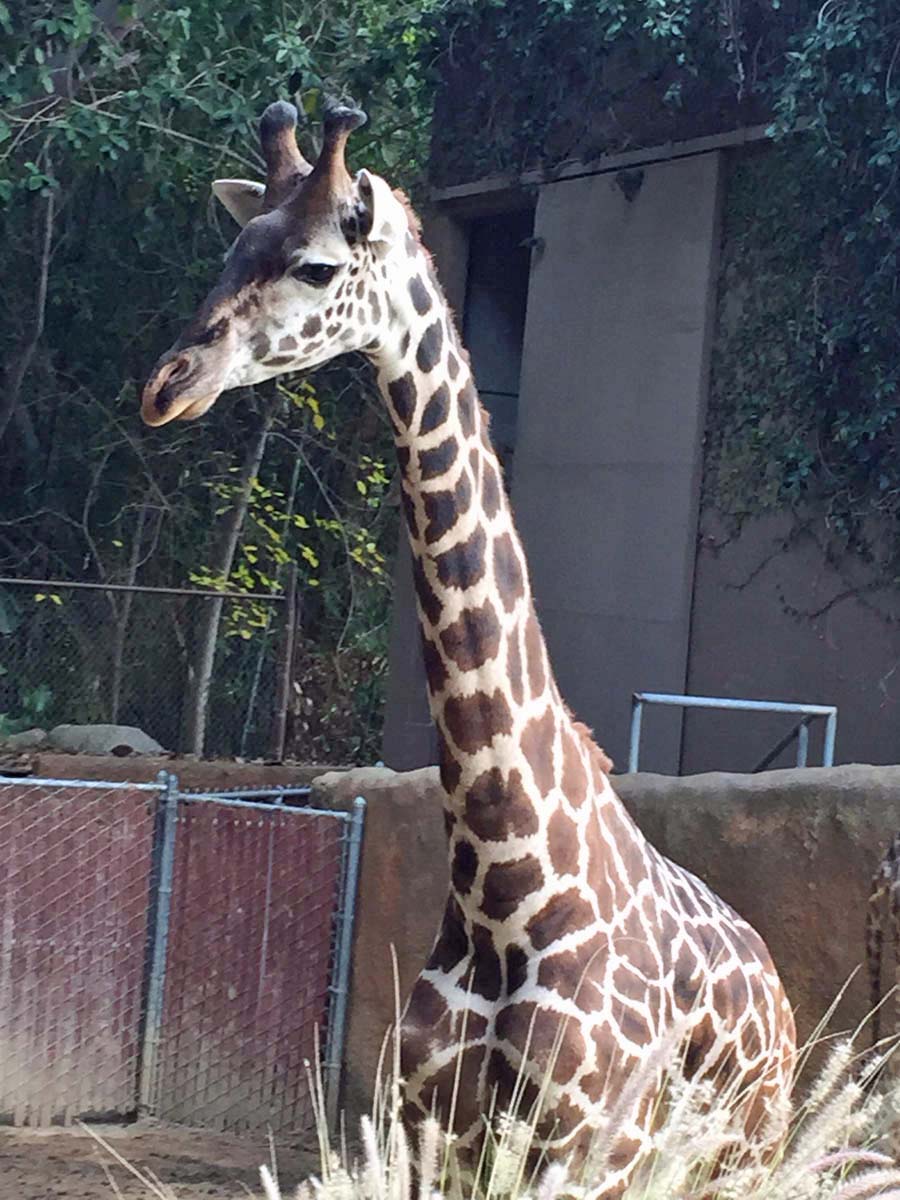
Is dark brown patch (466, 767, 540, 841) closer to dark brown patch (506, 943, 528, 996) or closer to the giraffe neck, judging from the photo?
the giraffe neck

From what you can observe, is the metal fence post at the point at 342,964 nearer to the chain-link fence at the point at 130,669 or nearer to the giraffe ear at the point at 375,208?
the chain-link fence at the point at 130,669

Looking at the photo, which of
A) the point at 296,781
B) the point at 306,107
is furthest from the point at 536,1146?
the point at 306,107

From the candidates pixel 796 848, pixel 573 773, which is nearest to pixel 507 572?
pixel 573 773

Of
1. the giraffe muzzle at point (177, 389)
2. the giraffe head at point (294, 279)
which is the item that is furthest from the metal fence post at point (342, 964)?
the giraffe muzzle at point (177, 389)

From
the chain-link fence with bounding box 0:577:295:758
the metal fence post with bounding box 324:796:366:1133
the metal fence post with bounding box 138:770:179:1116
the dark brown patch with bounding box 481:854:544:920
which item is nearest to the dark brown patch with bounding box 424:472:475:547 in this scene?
the dark brown patch with bounding box 481:854:544:920

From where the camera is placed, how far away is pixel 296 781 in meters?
8.12

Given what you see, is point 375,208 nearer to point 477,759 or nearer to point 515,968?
point 477,759

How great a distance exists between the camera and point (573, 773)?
3.59m

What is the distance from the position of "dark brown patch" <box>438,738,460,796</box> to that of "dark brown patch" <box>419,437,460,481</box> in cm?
57

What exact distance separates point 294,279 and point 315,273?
48 mm

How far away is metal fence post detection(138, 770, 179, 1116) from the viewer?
6863 mm

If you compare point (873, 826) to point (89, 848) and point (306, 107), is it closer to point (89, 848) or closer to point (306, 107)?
point (89, 848)

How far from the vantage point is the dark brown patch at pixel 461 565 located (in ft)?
11.0

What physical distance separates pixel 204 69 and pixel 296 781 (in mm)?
4813
